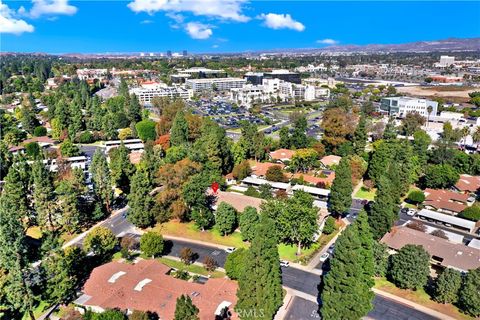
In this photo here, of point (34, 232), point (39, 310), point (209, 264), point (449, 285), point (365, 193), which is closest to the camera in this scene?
point (449, 285)

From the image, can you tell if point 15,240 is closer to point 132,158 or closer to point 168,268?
point 168,268

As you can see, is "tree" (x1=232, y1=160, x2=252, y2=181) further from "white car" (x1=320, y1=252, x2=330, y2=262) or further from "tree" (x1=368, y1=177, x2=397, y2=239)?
"tree" (x1=368, y1=177, x2=397, y2=239)

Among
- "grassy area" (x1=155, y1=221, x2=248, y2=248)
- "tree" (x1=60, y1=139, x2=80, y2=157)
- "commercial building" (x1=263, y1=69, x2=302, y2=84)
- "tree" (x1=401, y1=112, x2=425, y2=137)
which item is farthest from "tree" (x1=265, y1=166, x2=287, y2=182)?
"commercial building" (x1=263, y1=69, x2=302, y2=84)

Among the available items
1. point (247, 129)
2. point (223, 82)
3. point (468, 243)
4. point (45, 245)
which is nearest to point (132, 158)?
point (247, 129)

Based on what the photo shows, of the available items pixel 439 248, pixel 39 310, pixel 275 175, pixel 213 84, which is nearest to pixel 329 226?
pixel 439 248

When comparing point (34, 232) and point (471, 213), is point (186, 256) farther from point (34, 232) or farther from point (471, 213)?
point (471, 213)

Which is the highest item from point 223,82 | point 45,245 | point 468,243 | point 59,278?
point 223,82
